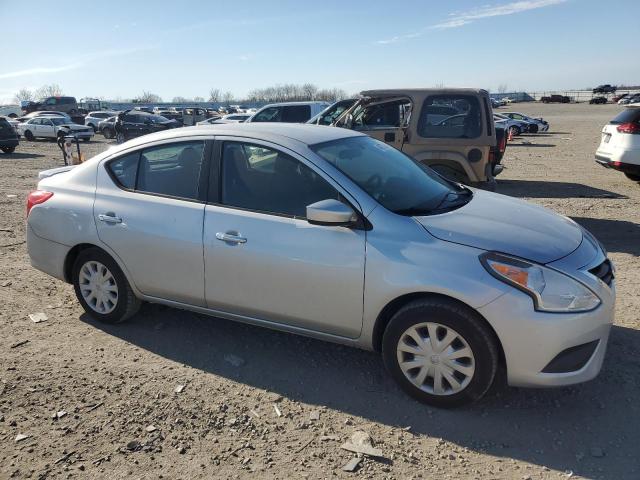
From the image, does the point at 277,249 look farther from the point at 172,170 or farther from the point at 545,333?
the point at 545,333

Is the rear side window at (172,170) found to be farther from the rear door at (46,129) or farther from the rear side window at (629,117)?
the rear door at (46,129)

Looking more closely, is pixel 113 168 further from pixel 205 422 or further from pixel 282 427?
pixel 282 427

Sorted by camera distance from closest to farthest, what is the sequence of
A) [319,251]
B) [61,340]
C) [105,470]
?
[105,470], [319,251], [61,340]

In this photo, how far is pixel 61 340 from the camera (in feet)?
14.0

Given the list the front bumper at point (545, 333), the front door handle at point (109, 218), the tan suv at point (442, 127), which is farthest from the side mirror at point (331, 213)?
the tan suv at point (442, 127)

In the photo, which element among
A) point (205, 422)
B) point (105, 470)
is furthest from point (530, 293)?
point (105, 470)

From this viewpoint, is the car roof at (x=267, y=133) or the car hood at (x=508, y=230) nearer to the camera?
the car hood at (x=508, y=230)

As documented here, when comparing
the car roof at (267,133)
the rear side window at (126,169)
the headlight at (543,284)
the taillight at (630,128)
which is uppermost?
the car roof at (267,133)

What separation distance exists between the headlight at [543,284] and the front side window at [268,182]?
1112mm

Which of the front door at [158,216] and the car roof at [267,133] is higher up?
the car roof at [267,133]

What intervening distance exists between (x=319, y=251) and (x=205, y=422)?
126 cm

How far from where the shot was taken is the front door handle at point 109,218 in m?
4.11

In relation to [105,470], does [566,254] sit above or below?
above

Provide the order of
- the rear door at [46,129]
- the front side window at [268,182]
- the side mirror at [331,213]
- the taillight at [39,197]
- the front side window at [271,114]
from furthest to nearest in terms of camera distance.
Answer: the rear door at [46,129]
the front side window at [271,114]
the taillight at [39,197]
the front side window at [268,182]
the side mirror at [331,213]
